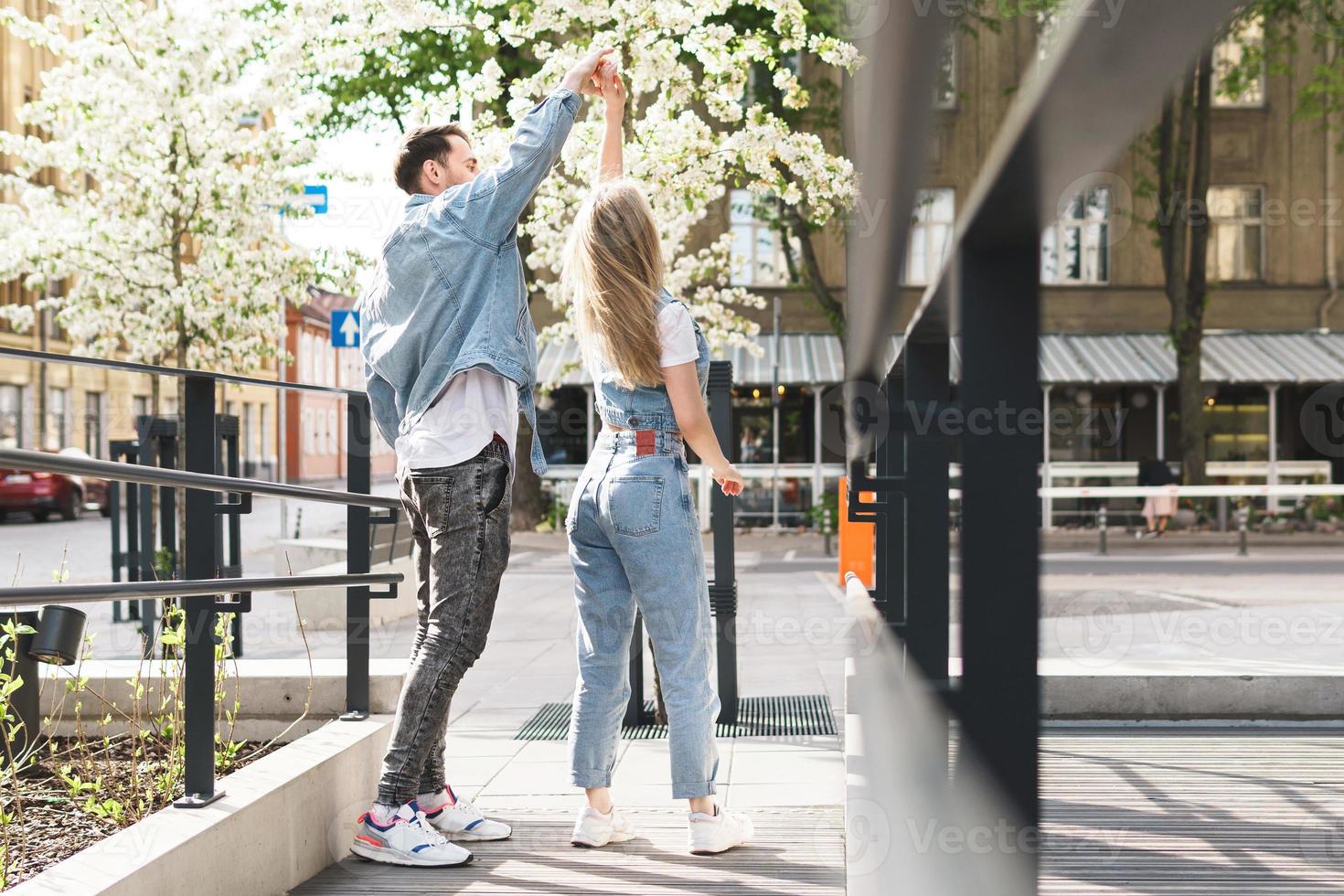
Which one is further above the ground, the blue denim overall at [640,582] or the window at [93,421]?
the window at [93,421]

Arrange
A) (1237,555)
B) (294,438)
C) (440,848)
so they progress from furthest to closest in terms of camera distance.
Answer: (294,438), (1237,555), (440,848)

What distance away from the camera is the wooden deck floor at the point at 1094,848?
2.87m

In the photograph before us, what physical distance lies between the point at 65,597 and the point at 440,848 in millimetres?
1118

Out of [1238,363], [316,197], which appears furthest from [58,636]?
[1238,363]

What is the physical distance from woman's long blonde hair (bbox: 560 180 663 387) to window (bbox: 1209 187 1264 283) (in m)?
22.4

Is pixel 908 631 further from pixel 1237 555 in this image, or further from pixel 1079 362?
pixel 1079 362

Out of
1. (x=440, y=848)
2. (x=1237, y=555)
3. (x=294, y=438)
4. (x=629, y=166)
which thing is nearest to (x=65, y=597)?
(x=440, y=848)

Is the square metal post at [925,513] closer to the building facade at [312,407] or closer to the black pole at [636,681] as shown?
the black pole at [636,681]

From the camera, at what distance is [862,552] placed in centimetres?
314

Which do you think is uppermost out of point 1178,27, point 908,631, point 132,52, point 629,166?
point 132,52

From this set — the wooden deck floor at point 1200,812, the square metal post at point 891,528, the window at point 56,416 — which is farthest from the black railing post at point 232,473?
the window at point 56,416

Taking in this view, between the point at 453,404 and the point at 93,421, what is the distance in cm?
3389

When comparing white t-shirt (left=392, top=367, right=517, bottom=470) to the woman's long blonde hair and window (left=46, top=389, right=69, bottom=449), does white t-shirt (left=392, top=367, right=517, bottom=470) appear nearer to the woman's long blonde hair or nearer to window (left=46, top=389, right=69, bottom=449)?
the woman's long blonde hair

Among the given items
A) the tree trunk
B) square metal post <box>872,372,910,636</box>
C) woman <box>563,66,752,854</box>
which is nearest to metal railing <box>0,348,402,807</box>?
woman <box>563,66,752,854</box>
